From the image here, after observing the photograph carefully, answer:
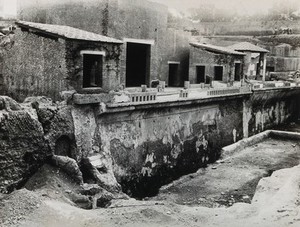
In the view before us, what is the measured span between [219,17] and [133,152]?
125ft

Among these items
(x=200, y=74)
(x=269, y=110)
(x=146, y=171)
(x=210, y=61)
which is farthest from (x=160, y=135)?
(x=269, y=110)

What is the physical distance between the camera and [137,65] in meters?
23.6

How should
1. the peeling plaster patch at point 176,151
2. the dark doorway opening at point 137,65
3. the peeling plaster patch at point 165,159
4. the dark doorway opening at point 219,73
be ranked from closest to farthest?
the peeling plaster patch at point 165,159
the peeling plaster patch at point 176,151
the dark doorway opening at point 137,65
the dark doorway opening at point 219,73

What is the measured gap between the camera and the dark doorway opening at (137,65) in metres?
22.8

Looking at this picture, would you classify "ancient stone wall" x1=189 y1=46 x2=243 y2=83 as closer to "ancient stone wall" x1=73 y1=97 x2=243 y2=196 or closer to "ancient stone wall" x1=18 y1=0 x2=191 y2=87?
"ancient stone wall" x1=18 y1=0 x2=191 y2=87

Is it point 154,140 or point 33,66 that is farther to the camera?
point 154,140

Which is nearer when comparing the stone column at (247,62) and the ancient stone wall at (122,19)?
the ancient stone wall at (122,19)

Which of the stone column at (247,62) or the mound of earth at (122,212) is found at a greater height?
the stone column at (247,62)

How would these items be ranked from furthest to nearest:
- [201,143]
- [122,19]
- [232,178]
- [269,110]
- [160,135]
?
[269,110]
[201,143]
[122,19]
[232,178]
[160,135]

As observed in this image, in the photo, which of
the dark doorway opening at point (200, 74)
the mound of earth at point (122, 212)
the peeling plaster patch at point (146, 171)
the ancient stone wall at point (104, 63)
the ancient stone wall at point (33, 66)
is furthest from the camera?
the dark doorway opening at point (200, 74)

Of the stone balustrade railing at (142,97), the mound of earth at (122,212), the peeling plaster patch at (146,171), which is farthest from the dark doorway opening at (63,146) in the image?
the peeling plaster patch at (146,171)

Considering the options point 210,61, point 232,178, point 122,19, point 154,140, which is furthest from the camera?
point 210,61

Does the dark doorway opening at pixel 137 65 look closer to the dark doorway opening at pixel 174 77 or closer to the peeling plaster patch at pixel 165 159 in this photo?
the dark doorway opening at pixel 174 77

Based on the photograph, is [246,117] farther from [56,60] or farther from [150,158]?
[56,60]
